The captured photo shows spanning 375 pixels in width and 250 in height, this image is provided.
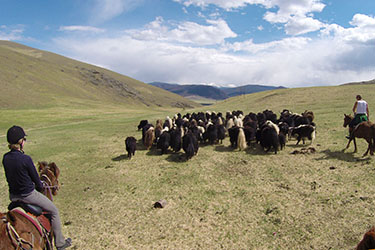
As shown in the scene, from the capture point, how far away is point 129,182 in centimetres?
957

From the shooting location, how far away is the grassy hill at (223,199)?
18.6 feet

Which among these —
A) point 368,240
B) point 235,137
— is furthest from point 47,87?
point 368,240

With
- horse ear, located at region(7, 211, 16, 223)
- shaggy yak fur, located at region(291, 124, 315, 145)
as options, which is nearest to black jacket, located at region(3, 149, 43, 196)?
horse ear, located at region(7, 211, 16, 223)

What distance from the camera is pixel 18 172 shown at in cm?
421

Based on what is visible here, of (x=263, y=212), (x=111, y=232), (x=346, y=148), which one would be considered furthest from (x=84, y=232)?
(x=346, y=148)

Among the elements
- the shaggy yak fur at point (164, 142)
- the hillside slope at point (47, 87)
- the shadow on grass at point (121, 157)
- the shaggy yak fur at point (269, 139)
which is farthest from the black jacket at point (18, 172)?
the hillside slope at point (47, 87)

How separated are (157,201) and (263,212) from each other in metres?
3.45

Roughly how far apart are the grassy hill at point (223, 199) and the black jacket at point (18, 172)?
2499 millimetres

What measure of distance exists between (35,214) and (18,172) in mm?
976

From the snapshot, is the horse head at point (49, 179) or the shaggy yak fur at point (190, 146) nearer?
the horse head at point (49, 179)

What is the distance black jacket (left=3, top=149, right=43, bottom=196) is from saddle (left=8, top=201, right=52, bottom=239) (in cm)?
25

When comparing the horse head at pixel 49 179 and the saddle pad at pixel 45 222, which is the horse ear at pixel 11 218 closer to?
the saddle pad at pixel 45 222

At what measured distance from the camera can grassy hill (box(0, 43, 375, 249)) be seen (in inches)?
223

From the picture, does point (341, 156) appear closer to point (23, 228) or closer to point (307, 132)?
point (307, 132)
